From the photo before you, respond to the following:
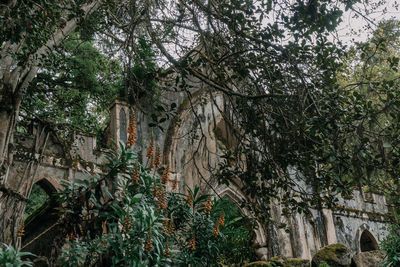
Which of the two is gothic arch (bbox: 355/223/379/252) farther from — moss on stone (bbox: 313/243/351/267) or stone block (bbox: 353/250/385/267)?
moss on stone (bbox: 313/243/351/267)

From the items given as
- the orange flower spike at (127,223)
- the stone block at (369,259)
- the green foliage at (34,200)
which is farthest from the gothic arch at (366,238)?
the green foliage at (34,200)

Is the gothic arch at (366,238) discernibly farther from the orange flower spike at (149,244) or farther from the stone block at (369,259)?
the orange flower spike at (149,244)

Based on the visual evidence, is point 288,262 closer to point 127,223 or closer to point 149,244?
point 149,244

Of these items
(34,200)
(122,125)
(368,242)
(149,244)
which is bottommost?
(149,244)

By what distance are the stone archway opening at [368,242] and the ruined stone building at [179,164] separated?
136cm

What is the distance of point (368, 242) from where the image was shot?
16.3m

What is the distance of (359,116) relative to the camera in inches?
150

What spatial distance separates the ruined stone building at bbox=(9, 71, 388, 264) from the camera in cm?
841

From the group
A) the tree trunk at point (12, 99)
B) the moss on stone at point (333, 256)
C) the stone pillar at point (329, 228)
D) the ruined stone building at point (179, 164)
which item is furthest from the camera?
the stone pillar at point (329, 228)

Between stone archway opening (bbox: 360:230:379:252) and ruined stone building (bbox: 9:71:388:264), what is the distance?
1.36 meters

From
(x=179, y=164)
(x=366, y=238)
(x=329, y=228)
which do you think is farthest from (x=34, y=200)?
(x=366, y=238)

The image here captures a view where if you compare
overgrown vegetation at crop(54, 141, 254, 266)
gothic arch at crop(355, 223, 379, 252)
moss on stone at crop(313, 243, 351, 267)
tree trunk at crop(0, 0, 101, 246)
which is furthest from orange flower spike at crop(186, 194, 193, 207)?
gothic arch at crop(355, 223, 379, 252)

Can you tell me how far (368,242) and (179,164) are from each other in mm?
9779

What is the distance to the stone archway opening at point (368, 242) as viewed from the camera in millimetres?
15855
